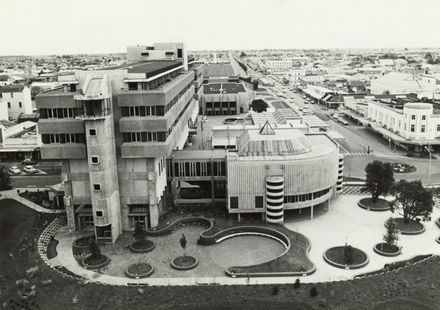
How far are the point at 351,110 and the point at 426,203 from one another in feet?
392

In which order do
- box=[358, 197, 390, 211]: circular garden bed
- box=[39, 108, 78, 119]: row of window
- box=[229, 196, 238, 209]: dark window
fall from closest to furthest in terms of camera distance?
1. box=[39, 108, 78, 119]: row of window
2. box=[229, 196, 238, 209]: dark window
3. box=[358, 197, 390, 211]: circular garden bed

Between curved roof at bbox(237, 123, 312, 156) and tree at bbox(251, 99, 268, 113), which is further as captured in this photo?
tree at bbox(251, 99, 268, 113)

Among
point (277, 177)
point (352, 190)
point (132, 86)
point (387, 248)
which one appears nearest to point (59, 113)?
point (132, 86)

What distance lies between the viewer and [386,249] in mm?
65188

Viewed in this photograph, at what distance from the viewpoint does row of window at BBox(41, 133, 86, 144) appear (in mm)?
71062

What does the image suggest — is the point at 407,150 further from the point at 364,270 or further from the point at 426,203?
the point at 364,270

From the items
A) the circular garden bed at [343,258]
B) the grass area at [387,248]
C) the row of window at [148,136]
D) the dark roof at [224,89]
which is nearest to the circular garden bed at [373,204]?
the grass area at [387,248]

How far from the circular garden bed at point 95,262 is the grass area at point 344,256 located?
29788 mm

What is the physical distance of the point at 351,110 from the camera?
185m

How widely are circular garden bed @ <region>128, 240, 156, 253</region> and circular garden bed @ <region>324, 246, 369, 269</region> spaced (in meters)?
24.2

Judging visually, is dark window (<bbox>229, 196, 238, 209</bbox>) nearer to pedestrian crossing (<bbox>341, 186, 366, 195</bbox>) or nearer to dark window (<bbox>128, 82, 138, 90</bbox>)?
dark window (<bbox>128, 82, 138, 90</bbox>)

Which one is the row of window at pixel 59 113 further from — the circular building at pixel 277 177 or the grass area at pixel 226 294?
the circular building at pixel 277 177

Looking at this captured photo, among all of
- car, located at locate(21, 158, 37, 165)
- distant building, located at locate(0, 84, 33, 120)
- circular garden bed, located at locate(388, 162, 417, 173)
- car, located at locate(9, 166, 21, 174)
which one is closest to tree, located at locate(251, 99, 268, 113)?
circular garden bed, located at locate(388, 162, 417, 173)

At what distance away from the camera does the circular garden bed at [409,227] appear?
231ft
